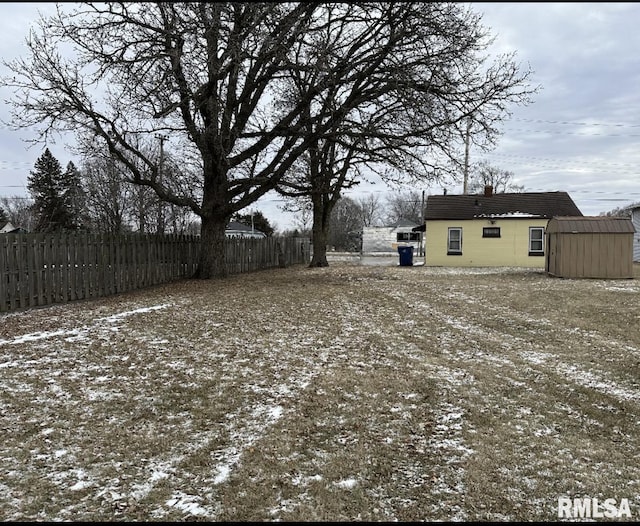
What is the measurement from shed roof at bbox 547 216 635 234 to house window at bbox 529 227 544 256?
7020mm

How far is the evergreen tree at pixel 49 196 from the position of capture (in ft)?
121

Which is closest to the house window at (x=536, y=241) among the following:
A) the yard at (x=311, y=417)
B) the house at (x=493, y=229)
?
the house at (x=493, y=229)

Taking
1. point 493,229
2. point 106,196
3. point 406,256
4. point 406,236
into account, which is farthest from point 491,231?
point 406,236

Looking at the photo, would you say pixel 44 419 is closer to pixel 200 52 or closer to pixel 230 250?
pixel 200 52

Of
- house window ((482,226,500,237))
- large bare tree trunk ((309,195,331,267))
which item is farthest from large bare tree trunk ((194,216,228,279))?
house window ((482,226,500,237))

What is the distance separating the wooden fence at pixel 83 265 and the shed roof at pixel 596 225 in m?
13.5

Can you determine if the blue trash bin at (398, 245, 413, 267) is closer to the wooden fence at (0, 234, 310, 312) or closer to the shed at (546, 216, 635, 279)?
the shed at (546, 216, 635, 279)

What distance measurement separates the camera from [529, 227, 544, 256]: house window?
79.4ft

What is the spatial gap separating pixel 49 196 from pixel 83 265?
3169 centimetres

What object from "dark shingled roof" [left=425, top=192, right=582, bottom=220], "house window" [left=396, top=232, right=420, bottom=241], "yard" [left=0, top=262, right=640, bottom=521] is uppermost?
"dark shingled roof" [left=425, top=192, right=582, bottom=220]

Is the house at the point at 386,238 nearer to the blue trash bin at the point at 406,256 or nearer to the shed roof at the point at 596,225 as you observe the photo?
the blue trash bin at the point at 406,256

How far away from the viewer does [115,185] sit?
29125mm

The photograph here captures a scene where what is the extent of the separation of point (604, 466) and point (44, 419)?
467 centimetres

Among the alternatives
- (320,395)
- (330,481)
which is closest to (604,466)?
(330,481)
